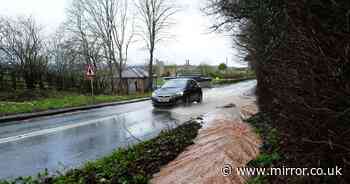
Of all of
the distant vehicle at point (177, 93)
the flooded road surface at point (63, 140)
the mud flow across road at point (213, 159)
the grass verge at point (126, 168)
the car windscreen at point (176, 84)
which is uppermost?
the car windscreen at point (176, 84)

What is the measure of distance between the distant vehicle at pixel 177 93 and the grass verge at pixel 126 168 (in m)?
7.89

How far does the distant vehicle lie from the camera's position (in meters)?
13.5

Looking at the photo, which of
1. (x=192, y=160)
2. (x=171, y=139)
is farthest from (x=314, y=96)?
(x=171, y=139)

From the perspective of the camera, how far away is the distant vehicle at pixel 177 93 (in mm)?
13461

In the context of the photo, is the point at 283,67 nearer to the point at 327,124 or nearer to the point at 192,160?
the point at 327,124

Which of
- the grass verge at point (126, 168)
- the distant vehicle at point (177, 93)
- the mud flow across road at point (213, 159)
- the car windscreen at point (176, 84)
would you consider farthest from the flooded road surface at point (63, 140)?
the car windscreen at point (176, 84)

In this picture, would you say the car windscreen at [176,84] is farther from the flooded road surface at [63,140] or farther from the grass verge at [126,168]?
the grass verge at [126,168]

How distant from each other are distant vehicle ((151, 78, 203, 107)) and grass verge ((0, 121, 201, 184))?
311 inches

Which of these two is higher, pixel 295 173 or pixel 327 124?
pixel 327 124

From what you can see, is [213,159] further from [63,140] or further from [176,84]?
[176,84]

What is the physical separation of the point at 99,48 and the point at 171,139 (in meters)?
25.4

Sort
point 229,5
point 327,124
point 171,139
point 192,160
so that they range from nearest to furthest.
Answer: point 327,124
point 192,160
point 171,139
point 229,5

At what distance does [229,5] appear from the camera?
981 cm

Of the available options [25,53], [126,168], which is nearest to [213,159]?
[126,168]
